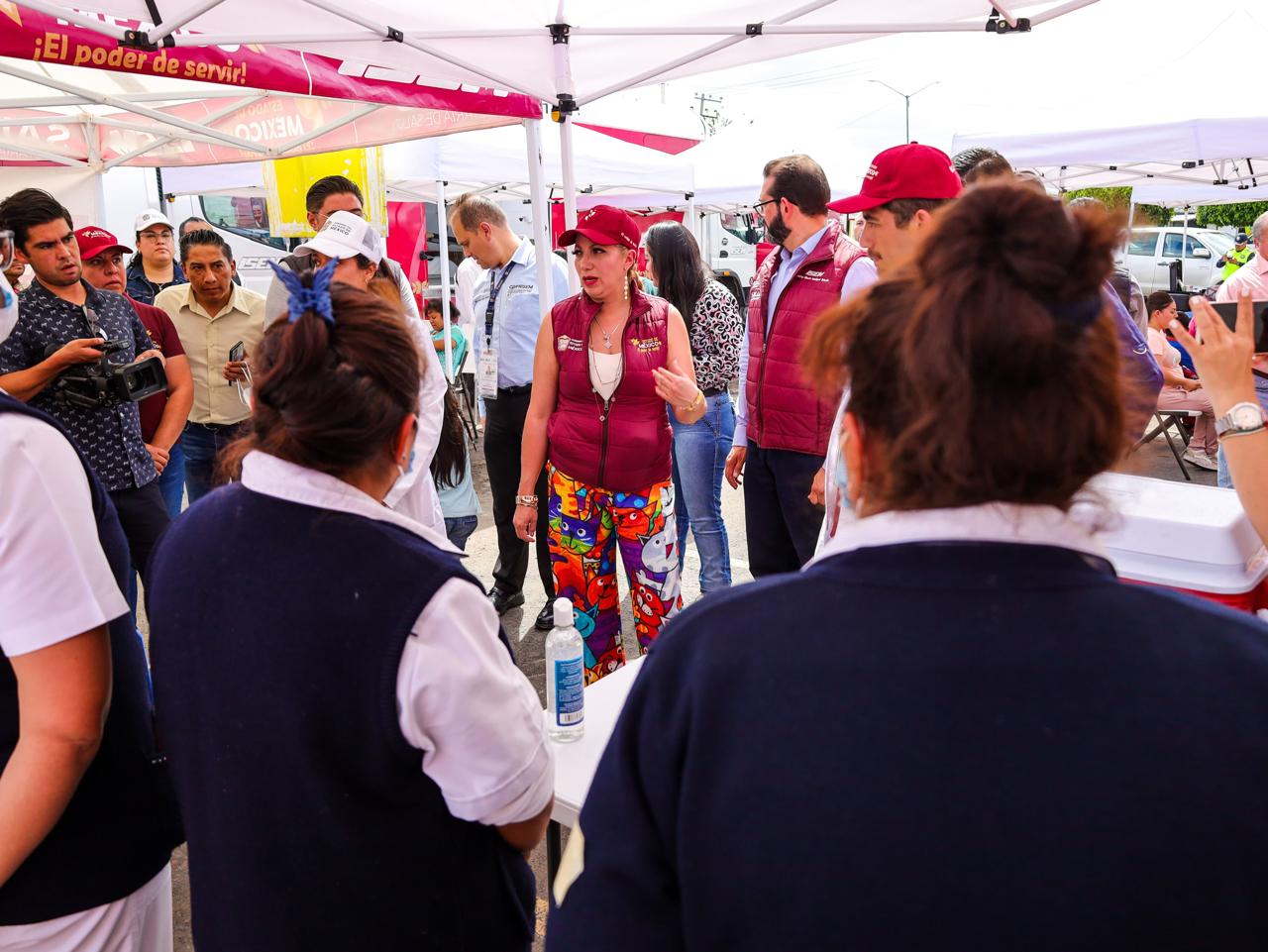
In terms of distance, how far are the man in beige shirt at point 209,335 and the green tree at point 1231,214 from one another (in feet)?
93.0

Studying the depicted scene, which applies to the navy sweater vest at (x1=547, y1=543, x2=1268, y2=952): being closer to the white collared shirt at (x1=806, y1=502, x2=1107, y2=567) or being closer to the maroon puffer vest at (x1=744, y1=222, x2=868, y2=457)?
the white collared shirt at (x1=806, y1=502, x2=1107, y2=567)

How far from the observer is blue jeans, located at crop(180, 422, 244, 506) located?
14.2 feet

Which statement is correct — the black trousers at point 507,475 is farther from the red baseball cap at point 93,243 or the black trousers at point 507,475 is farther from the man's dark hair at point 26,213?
the red baseball cap at point 93,243

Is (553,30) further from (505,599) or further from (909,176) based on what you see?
(505,599)

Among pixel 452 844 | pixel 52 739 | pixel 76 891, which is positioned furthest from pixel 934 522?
pixel 76 891

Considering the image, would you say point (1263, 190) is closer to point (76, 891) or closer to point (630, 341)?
point (630, 341)

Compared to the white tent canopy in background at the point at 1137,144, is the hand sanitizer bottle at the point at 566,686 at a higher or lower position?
lower

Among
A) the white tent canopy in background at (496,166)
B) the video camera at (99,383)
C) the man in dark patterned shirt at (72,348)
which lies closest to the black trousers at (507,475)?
the man in dark patterned shirt at (72,348)

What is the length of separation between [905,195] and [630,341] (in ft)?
3.38

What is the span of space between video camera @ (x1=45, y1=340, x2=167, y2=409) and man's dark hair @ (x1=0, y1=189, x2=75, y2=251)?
485 millimetres

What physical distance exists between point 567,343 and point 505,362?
4.37ft

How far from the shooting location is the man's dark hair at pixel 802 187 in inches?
125

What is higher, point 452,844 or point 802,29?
point 802,29

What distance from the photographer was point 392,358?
1.24m
